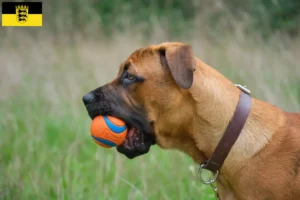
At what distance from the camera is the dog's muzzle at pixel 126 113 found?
346cm

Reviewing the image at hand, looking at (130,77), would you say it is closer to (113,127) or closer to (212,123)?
(113,127)

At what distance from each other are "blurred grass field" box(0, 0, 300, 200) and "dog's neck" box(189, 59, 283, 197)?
1.13m

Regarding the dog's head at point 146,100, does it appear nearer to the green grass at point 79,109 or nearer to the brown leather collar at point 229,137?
the brown leather collar at point 229,137

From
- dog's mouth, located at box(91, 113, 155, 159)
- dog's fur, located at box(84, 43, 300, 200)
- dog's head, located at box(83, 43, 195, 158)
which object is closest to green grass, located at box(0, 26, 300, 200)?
dog's mouth, located at box(91, 113, 155, 159)

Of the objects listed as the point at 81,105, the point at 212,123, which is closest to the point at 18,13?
the point at 81,105

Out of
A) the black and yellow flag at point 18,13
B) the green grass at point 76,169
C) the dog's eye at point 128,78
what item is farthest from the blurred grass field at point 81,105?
the dog's eye at point 128,78

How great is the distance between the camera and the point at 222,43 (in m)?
7.88

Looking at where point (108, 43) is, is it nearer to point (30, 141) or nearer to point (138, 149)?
point (30, 141)

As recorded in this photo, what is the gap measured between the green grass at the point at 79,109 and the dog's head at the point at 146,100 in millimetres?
918

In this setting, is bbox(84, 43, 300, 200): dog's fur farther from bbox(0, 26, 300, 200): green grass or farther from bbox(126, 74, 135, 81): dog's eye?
bbox(0, 26, 300, 200): green grass

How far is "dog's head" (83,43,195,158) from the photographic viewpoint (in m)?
3.42

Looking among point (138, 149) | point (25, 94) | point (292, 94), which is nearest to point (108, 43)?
point (25, 94)

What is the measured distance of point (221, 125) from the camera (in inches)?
131

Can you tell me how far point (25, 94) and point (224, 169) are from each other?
4.06 meters
